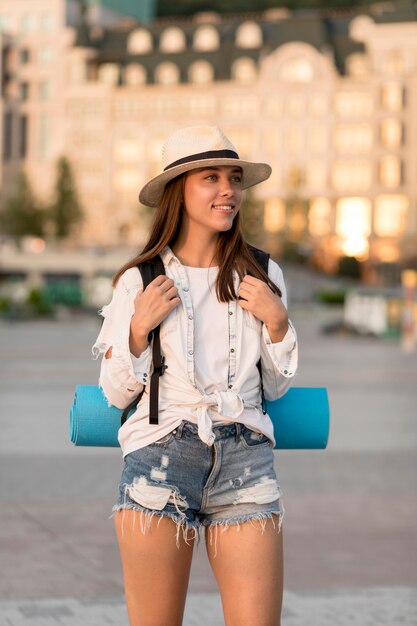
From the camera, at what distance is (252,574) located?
3752mm

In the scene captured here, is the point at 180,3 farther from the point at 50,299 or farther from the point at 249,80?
the point at 50,299

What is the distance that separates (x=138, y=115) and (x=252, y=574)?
4055 inches

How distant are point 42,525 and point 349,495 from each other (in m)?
2.30

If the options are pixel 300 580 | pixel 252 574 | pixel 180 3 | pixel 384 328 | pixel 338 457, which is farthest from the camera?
pixel 180 3

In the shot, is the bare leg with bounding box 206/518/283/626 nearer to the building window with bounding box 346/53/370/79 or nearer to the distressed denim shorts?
the distressed denim shorts

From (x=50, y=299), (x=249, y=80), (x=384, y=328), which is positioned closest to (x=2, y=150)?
(x=249, y=80)

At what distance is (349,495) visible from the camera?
9609mm

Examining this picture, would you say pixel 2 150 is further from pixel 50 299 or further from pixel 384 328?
pixel 384 328

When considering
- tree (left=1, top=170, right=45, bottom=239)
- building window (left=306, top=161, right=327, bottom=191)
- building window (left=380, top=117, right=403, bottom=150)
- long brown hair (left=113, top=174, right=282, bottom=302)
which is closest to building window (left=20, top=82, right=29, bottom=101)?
tree (left=1, top=170, right=45, bottom=239)

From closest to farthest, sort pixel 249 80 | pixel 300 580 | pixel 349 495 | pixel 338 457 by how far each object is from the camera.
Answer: pixel 300 580 < pixel 349 495 < pixel 338 457 < pixel 249 80

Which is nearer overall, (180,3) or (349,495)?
(349,495)

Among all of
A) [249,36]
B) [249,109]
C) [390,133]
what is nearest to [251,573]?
[390,133]

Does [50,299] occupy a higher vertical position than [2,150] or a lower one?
lower

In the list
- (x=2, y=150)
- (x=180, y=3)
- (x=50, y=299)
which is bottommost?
(x=50, y=299)
